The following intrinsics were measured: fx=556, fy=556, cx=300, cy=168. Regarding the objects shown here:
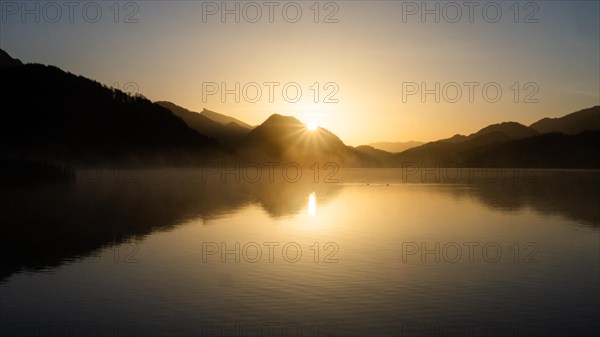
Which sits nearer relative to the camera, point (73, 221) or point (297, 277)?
point (297, 277)

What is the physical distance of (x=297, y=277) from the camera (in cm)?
2803

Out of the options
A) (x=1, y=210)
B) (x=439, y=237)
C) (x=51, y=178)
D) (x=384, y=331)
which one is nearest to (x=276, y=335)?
(x=384, y=331)

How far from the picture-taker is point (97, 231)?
46.3 meters

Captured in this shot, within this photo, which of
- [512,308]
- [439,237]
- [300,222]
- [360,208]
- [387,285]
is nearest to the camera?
[512,308]

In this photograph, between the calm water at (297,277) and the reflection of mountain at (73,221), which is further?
the reflection of mountain at (73,221)

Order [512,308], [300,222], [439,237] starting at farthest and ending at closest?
[300,222] → [439,237] → [512,308]

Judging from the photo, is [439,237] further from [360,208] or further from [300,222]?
[360,208]

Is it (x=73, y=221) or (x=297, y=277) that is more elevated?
(x=73, y=221)

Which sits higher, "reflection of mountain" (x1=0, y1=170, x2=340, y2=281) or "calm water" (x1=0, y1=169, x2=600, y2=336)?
"reflection of mountain" (x1=0, y1=170, x2=340, y2=281)

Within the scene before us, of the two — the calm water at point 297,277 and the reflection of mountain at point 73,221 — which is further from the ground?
the reflection of mountain at point 73,221

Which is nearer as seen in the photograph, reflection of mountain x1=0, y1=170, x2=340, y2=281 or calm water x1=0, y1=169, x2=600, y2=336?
calm water x1=0, y1=169, x2=600, y2=336

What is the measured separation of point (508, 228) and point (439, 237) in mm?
9679

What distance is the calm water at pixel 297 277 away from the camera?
19.7 m

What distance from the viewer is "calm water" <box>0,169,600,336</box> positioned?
64.7 feet
